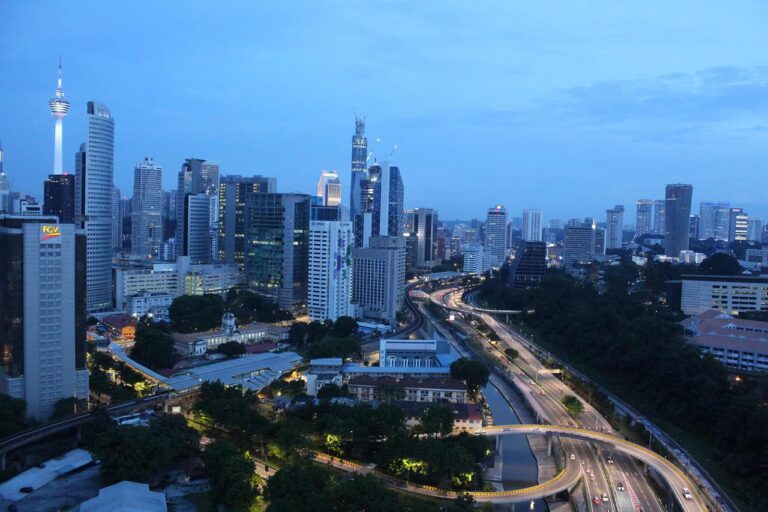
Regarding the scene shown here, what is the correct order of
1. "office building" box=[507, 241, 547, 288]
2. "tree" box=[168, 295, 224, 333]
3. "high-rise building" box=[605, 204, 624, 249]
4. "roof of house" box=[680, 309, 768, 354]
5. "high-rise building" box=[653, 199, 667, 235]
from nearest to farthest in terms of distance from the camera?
"roof of house" box=[680, 309, 768, 354] < "tree" box=[168, 295, 224, 333] < "office building" box=[507, 241, 547, 288] < "high-rise building" box=[605, 204, 624, 249] < "high-rise building" box=[653, 199, 667, 235]

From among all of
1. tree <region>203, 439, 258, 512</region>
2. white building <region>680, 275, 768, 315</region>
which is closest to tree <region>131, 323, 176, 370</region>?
tree <region>203, 439, 258, 512</region>

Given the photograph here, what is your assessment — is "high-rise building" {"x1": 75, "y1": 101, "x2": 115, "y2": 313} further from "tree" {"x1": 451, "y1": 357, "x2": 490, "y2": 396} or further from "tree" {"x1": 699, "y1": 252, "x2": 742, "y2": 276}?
"tree" {"x1": 699, "y1": 252, "x2": 742, "y2": 276}

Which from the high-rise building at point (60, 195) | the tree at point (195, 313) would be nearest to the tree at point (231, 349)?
→ the tree at point (195, 313)

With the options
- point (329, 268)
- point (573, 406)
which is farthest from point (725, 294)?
point (329, 268)

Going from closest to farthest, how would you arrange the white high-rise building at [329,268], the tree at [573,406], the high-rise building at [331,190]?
the tree at [573,406], the white high-rise building at [329,268], the high-rise building at [331,190]

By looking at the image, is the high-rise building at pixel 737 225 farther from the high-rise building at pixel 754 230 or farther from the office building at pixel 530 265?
the office building at pixel 530 265

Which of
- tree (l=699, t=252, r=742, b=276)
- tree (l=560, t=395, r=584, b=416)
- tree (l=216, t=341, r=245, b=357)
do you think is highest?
tree (l=699, t=252, r=742, b=276)
